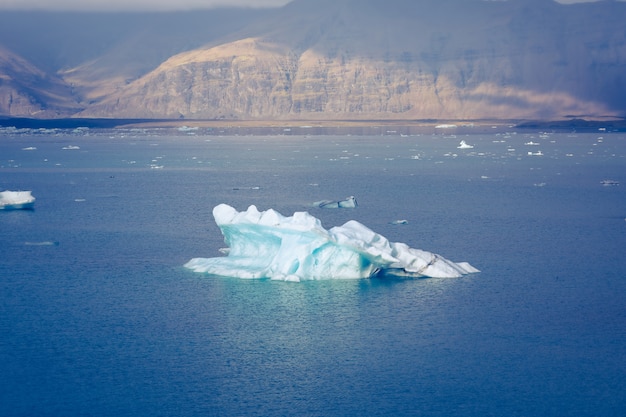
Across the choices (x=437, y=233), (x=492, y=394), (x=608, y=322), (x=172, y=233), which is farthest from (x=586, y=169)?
(x=492, y=394)

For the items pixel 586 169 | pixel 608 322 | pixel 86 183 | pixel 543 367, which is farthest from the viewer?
pixel 586 169

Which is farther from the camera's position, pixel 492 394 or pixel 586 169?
pixel 586 169

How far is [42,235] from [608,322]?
21.6 m

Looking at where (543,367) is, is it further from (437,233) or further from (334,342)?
(437,233)

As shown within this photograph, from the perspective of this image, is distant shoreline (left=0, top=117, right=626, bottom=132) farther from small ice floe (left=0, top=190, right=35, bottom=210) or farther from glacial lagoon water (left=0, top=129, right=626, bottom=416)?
small ice floe (left=0, top=190, right=35, bottom=210)

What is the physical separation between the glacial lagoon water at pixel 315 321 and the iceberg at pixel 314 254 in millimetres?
506

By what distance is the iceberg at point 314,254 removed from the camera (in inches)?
960

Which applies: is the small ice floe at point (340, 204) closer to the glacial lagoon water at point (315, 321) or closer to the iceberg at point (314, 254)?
the glacial lagoon water at point (315, 321)

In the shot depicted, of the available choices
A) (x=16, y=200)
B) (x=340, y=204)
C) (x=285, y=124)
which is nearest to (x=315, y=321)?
(x=340, y=204)

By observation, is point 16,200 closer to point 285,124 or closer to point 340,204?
point 340,204

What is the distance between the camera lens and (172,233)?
1341 inches

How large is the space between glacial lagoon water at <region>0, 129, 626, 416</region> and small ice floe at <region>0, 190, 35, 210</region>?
413 mm

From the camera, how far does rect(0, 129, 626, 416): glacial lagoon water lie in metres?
16.9

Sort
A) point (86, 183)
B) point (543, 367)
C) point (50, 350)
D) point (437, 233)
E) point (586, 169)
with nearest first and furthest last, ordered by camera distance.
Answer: point (543, 367), point (50, 350), point (437, 233), point (86, 183), point (586, 169)
